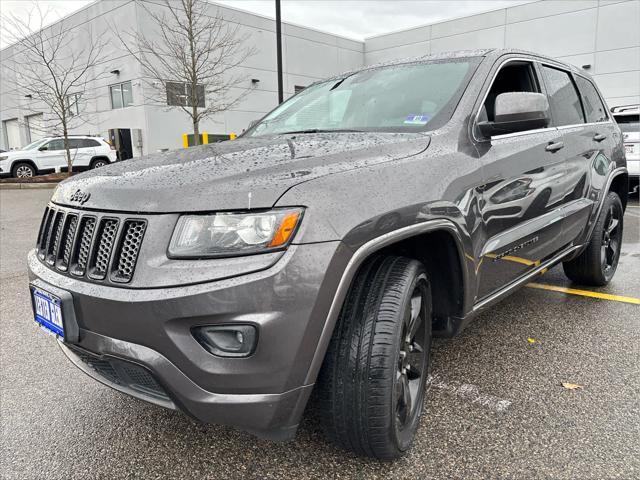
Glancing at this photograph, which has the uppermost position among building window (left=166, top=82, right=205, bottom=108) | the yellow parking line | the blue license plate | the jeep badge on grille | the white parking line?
building window (left=166, top=82, right=205, bottom=108)

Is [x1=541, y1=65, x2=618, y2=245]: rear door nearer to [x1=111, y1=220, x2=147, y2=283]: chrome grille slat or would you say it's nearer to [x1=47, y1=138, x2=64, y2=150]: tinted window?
[x1=111, y1=220, x2=147, y2=283]: chrome grille slat

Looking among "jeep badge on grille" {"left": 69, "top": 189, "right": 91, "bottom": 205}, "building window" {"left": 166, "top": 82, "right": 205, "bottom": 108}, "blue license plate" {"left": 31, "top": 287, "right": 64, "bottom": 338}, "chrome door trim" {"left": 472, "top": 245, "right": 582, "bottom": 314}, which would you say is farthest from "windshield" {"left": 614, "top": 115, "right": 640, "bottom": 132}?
"building window" {"left": 166, "top": 82, "right": 205, "bottom": 108}

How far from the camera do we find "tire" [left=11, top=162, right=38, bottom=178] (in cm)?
1761

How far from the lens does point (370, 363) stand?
5.74 ft

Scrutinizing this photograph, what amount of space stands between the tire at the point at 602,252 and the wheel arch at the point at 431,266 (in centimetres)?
210

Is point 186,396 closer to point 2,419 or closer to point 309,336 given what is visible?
point 309,336

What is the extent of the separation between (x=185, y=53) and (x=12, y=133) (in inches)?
904

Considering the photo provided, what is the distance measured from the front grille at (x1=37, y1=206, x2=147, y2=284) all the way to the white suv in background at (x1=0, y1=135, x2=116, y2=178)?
59.7ft

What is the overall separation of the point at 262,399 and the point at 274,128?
1.91 metres

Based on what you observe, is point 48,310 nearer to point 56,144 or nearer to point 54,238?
point 54,238

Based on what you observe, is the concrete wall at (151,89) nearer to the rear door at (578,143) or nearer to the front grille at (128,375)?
the rear door at (578,143)

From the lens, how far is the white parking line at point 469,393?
2406 millimetres

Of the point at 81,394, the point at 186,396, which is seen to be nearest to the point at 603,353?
the point at 186,396

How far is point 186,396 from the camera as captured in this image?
1577 mm
